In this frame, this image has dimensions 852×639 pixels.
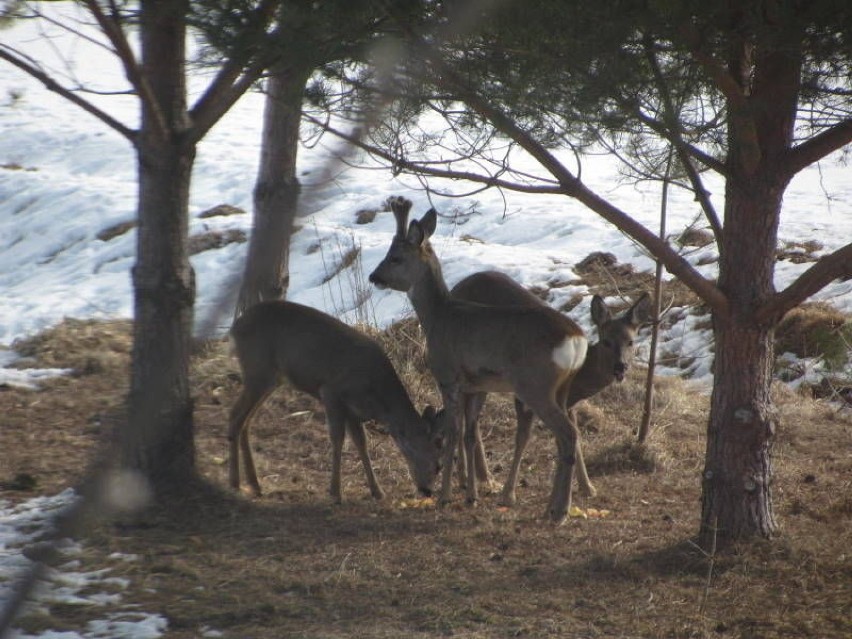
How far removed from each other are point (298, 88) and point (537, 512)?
3.45 m

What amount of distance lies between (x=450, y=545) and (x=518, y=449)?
1443mm

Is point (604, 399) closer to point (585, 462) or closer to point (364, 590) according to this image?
point (585, 462)

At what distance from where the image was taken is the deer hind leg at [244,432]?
7.54 meters

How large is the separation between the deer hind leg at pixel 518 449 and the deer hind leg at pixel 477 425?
0.83 ft

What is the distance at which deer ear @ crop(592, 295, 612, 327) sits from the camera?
803 cm

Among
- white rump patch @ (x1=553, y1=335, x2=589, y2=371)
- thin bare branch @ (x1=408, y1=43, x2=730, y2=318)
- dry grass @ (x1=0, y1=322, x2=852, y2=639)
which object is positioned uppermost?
thin bare branch @ (x1=408, y1=43, x2=730, y2=318)

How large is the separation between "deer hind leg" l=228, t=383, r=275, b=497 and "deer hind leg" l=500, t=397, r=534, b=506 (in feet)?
5.63

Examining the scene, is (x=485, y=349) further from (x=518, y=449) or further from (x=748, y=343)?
(x=748, y=343)

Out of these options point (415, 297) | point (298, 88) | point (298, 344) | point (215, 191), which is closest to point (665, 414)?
point (415, 297)

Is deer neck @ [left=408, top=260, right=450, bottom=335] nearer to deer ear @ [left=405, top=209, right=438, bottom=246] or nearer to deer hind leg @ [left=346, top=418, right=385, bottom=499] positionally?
deer ear @ [left=405, top=209, right=438, bottom=246]

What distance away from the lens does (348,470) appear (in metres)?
8.33

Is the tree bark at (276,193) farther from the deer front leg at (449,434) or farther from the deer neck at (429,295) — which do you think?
the deer front leg at (449,434)

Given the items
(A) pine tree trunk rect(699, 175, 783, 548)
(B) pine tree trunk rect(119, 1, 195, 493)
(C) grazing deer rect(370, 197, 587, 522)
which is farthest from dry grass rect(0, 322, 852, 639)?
(B) pine tree trunk rect(119, 1, 195, 493)

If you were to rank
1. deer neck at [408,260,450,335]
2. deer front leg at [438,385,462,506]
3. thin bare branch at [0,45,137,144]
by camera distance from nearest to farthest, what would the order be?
thin bare branch at [0,45,137,144], deer front leg at [438,385,462,506], deer neck at [408,260,450,335]
